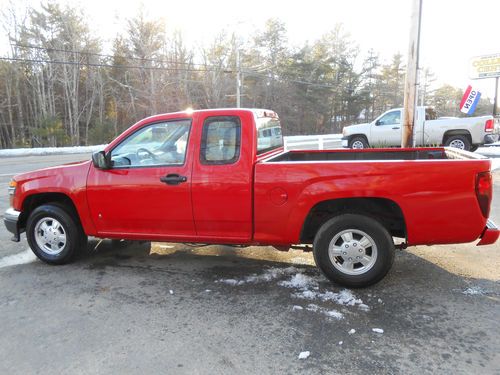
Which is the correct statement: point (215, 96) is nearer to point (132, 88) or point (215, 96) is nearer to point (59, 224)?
point (132, 88)

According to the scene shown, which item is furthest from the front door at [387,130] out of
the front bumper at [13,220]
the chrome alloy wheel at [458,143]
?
the front bumper at [13,220]

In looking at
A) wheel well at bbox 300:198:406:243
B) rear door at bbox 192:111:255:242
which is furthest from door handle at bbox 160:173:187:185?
wheel well at bbox 300:198:406:243

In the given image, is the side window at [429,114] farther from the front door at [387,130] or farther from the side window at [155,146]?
the side window at [155,146]

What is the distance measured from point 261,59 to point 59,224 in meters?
46.2

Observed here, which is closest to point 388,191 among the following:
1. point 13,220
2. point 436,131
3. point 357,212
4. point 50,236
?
point 357,212

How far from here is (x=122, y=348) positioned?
9.99 feet

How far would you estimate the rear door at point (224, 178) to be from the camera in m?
4.02

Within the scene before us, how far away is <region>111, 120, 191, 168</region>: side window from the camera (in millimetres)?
4293

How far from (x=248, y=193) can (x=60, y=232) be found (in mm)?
2416

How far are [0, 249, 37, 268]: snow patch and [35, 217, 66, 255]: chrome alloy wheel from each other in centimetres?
41

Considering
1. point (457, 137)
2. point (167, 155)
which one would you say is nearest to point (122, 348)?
point (167, 155)

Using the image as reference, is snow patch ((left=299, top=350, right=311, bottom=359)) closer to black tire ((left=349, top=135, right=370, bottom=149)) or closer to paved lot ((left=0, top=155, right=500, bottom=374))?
paved lot ((left=0, top=155, right=500, bottom=374))

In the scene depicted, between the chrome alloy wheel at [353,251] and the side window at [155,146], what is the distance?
1.79 meters

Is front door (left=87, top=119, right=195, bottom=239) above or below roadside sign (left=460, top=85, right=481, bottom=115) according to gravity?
below
